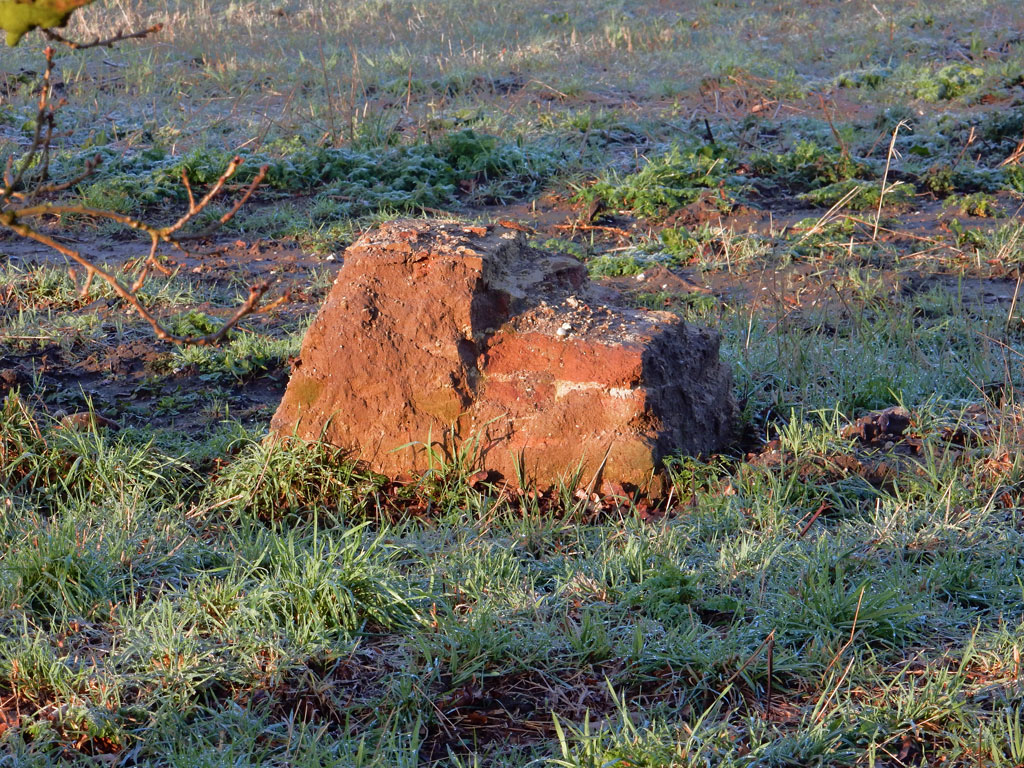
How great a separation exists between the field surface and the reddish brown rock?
146 millimetres

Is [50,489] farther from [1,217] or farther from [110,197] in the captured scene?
[110,197]

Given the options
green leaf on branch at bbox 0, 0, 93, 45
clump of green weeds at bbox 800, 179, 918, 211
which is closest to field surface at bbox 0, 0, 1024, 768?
clump of green weeds at bbox 800, 179, 918, 211

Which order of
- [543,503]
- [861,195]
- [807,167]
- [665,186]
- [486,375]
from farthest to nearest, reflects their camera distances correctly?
[807,167]
[665,186]
[861,195]
[486,375]
[543,503]

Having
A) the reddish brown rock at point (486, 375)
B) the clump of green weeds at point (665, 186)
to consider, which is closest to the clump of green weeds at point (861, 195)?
the clump of green weeds at point (665, 186)

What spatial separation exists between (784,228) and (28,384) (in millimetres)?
4658

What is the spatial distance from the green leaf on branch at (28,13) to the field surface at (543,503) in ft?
5.50

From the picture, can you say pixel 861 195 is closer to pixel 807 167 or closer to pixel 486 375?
pixel 807 167

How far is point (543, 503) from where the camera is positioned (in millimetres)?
3656

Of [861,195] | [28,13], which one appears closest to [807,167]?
[861,195]

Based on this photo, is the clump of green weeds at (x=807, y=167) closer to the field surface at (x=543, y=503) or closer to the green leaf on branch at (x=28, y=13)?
the field surface at (x=543, y=503)

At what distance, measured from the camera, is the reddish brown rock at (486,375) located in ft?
12.0

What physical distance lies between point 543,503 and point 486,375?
21.3 inches

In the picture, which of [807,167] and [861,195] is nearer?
[861,195]

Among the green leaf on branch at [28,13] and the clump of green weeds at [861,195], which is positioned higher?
the green leaf on branch at [28,13]
